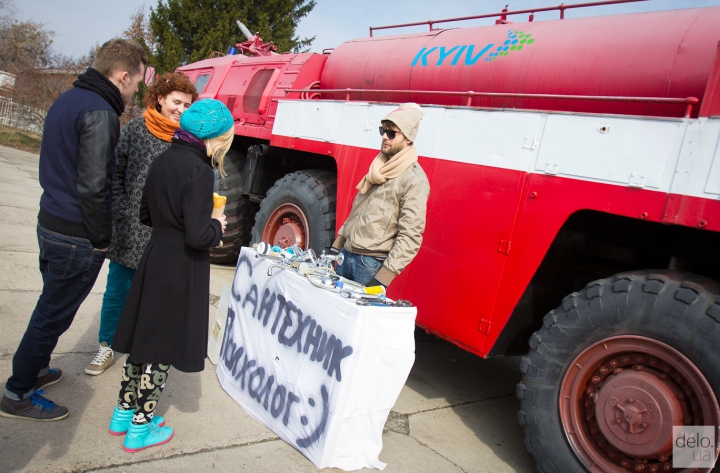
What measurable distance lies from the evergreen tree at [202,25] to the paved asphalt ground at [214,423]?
54.6 ft

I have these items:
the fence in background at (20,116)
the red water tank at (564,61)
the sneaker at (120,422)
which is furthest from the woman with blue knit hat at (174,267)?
the fence in background at (20,116)

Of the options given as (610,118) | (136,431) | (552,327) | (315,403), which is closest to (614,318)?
(552,327)

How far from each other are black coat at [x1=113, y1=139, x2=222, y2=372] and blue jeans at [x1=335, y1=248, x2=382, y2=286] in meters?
1.05

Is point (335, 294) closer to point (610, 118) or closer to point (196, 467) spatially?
point (196, 467)

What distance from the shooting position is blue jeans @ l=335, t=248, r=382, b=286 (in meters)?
3.45

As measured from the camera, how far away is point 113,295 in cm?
352

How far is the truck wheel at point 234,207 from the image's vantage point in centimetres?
632

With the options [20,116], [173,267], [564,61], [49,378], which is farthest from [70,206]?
[20,116]

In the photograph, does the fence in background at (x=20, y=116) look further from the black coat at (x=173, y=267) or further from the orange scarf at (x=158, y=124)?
the black coat at (x=173, y=267)

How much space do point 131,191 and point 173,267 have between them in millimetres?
1008

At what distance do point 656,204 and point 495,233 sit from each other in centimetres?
89

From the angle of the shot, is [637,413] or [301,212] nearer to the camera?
[637,413]

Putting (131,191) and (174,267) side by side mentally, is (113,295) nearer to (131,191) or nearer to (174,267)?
(131,191)

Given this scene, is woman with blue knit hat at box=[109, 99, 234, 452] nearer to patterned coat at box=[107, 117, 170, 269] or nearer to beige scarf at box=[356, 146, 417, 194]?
patterned coat at box=[107, 117, 170, 269]
